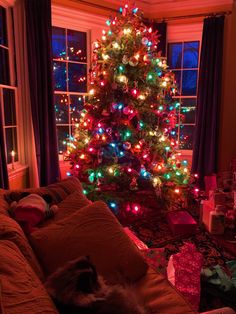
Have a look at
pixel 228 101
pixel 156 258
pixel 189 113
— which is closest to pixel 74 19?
pixel 189 113

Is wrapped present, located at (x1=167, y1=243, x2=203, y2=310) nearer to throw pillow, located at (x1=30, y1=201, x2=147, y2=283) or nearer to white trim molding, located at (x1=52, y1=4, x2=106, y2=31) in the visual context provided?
throw pillow, located at (x1=30, y1=201, x2=147, y2=283)

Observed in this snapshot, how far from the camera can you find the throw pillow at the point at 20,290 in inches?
24.0

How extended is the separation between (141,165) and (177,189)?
0.58 m

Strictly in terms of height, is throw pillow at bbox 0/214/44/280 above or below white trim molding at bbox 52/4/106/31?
below

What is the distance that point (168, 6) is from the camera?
409 centimetres

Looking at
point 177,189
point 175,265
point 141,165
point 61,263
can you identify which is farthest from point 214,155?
point 61,263

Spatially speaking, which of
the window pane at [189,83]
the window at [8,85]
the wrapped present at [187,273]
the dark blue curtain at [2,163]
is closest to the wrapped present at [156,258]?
the wrapped present at [187,273]

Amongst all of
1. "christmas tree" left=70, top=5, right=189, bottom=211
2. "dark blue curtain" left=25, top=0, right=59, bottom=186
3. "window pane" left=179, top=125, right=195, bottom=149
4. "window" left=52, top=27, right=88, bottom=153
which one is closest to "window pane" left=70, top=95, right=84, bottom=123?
"window" left=52, top=27, right=88, bottom=153

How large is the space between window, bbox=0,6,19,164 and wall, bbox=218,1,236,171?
2.99 meters

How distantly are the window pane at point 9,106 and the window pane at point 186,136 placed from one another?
9.12 ft

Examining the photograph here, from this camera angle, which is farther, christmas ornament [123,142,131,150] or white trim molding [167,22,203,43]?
white trim molding [167,22,203,43]

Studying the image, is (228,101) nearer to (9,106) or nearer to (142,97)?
(142,97)

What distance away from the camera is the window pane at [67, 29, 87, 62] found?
3.79 metres

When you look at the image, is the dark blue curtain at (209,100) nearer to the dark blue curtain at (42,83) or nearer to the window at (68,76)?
the window at (68,76)
